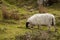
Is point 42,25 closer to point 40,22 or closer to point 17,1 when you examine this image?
point 40,22

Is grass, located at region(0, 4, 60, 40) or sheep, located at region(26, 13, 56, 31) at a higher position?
sheep, located at region(26, 13, 56, 31)

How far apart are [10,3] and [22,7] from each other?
1.78 meters

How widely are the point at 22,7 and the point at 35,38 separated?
34.2ft

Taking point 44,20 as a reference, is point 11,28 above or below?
below

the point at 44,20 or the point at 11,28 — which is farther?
the point at 11,28

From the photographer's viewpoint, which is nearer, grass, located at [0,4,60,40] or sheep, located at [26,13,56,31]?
grass, located at [0,4,60,40]

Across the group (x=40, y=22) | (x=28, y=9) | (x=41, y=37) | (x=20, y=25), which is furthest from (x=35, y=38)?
(x=28, y=9)

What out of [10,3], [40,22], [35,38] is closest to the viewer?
[35,38]

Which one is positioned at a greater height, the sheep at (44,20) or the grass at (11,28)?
the sheep at (44,20)

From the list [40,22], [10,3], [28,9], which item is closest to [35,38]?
[40,22]

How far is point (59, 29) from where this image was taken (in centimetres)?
1362

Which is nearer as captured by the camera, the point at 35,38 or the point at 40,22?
the point at 35,38

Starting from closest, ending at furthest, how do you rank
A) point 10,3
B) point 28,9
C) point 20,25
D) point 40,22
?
point 40,22 < point 20,25 < point 28,9 < point 10,3

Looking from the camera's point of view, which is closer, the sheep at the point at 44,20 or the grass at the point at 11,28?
the grass at the point at 11,28
